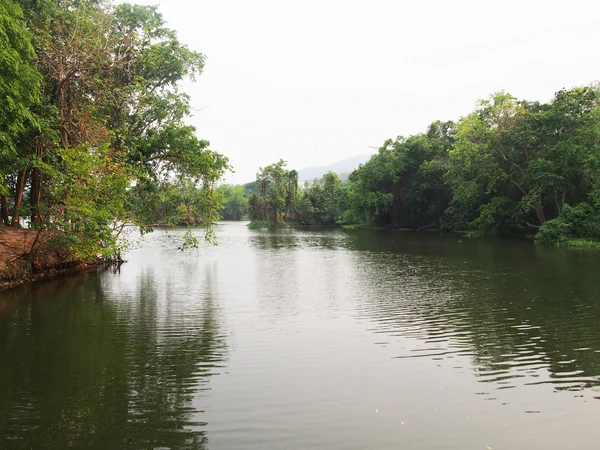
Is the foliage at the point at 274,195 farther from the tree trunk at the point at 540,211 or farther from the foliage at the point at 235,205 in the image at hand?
the tree trunk at the point at 540,211

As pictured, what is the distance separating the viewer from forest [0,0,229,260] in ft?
53.4

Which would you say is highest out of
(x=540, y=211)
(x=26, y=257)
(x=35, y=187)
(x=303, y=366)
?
(x=35, y=187)

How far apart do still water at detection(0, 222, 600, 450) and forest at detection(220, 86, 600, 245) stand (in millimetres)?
21995

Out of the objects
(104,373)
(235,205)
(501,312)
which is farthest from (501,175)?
(235,205)

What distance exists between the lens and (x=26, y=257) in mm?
18203

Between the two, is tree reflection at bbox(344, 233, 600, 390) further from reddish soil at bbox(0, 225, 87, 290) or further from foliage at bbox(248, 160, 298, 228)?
foliage at bbox(248, 160, 298, 228)

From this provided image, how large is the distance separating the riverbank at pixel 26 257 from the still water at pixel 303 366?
0.99m

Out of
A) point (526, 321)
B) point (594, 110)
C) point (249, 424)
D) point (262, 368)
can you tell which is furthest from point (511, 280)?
point (594, 110)

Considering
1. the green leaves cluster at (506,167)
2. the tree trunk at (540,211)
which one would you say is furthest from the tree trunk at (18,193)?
the tree trunk at (540,211)

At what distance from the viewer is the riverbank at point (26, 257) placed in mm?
17359

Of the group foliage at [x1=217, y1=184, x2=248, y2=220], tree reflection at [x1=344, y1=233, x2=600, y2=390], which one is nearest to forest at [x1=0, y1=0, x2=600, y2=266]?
tree reflection at [x1=344, y1=233, x2=600, y2=390]

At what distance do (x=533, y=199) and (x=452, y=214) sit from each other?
17.1 meters

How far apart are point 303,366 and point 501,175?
38.6 meters

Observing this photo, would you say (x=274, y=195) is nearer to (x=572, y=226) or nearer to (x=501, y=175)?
(x=501, y=175)
